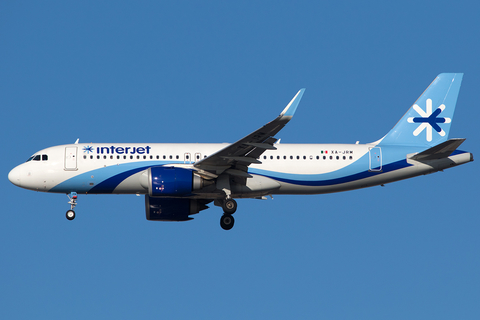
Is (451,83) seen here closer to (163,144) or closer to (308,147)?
(308,147)

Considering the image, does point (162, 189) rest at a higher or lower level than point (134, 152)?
lower

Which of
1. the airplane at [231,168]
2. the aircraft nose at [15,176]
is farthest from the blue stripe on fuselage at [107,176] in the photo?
the aircraft nose at [15,176]

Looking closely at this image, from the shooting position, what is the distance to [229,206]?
33.6m

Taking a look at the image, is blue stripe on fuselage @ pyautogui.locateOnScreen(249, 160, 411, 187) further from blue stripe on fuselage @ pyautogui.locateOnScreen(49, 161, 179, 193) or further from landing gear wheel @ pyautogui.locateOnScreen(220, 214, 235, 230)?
blue stripe on fuselage @ pyautogui.locateOnScreen(49, 161, 179, 193)

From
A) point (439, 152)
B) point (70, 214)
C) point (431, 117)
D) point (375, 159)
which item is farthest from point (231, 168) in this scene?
point (431, 117)

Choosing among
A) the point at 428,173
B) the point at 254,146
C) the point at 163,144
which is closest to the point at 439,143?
the point at 428,173

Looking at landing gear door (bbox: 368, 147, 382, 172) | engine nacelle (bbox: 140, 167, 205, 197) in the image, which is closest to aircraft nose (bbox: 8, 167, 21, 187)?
engine nacelle (bbox: 140, 167, 205, 197)

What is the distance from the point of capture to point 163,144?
35.0 metres

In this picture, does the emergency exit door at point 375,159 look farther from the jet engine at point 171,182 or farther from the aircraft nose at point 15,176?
the aircraft nose at point 15,176

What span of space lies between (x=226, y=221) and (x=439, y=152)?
11.9 metres

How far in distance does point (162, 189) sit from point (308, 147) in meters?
8.63

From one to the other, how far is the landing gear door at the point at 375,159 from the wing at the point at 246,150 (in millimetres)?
6883

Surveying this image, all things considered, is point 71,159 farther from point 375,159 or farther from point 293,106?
point 375,159

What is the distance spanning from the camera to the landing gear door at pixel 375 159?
34.9 meters
